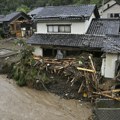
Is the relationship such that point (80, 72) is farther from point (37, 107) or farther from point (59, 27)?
point (59, 27)

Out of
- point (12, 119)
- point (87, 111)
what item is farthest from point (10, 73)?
point (87, 111)

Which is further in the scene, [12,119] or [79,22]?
[79,22]

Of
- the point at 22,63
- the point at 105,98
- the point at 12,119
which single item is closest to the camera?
the point at 12,119

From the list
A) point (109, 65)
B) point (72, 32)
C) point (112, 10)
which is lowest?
point (109, 65)

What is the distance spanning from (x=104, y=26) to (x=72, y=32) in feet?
10.2

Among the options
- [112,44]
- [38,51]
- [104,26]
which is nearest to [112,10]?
[104,26]

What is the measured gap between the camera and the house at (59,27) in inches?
696

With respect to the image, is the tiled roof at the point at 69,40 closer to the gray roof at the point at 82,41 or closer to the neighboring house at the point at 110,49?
the gray roof at the point at 82,41

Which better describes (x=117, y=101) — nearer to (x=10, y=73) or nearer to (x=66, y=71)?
(x=66, y=71)

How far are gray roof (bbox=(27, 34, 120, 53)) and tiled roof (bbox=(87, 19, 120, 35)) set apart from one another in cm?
117

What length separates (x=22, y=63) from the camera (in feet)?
58.0

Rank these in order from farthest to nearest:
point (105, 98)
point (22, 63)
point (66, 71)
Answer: point (22, 63)
point (66, 71)
point (105, 98)

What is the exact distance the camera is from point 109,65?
14719mm

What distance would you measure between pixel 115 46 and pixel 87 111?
520 cm
